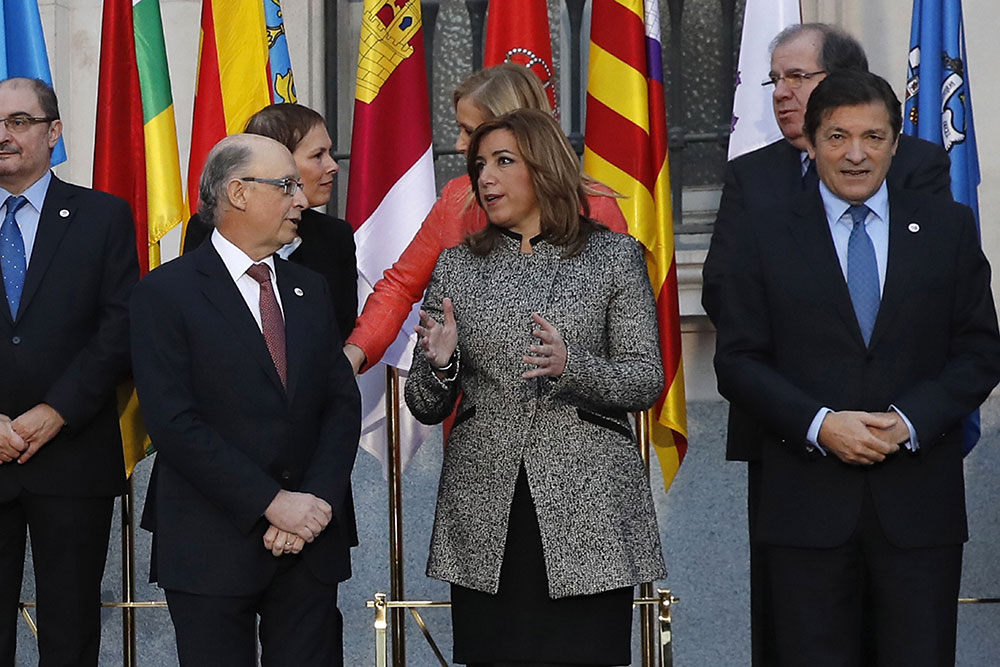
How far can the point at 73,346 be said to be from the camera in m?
3.93

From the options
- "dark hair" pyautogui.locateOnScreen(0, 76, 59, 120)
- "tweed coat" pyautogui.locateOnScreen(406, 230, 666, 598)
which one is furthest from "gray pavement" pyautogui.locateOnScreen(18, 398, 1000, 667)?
"tweed coat" pyautogui.locateOnScreen(406, 230, 666, 598)

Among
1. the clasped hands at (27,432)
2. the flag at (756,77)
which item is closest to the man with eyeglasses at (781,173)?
the flag at (756,77)

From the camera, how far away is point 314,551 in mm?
3275

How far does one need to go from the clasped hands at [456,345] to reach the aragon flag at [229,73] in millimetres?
1674

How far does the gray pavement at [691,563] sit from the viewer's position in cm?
516

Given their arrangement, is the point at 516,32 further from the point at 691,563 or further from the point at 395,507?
the point at 691,563

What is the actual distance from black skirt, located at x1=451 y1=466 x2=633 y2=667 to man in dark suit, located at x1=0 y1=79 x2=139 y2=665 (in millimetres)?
1236

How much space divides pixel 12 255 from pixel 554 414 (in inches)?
63.8

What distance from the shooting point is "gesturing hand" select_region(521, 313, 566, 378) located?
10.3 feet

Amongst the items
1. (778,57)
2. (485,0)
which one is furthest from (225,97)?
(778,57)

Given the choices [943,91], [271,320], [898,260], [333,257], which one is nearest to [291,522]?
[271,320]

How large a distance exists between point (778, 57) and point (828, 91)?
1.94 ft

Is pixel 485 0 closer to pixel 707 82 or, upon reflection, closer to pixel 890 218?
pixel 707 82

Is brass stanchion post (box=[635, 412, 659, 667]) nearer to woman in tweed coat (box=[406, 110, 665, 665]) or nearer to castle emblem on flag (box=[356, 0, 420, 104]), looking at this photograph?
woman in tweed coat (box=[406, 110, 665, 665])
